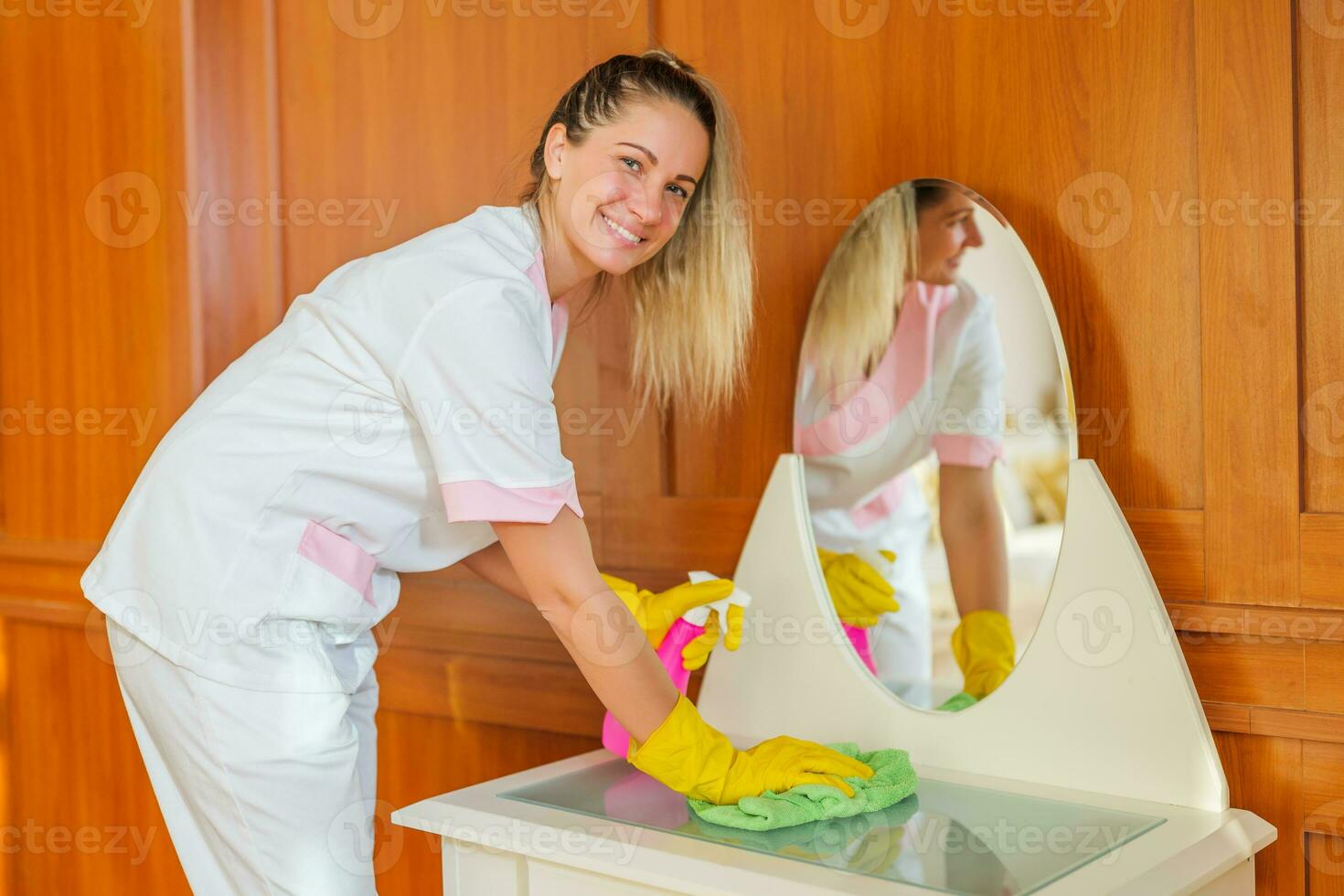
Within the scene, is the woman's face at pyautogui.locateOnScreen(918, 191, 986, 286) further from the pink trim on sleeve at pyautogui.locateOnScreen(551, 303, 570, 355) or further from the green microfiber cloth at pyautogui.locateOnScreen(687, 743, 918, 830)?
the green microfiber cloth at pyautogui.locateOnScreen(687, 743, 918, 830)

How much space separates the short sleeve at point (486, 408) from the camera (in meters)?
1.04

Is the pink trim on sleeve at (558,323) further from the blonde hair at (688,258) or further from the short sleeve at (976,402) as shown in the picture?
Result: the short sleeve at (976,402)

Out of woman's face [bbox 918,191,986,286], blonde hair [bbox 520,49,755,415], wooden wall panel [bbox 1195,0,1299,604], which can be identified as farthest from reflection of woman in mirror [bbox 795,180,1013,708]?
wooden wall panel [bbox 1195,0,1299,604]

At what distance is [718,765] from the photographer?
3.66 feet

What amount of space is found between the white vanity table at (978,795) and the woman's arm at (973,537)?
2.9 inches

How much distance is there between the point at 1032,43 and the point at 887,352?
1.16 feet

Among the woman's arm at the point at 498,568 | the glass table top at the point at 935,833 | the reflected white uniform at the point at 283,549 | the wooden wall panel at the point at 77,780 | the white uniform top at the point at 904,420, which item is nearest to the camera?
the glass table top at the point at 935,833

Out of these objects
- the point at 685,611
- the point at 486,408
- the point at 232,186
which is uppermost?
the point at 232,186

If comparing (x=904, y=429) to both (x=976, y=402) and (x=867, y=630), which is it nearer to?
(x=976, y=402)

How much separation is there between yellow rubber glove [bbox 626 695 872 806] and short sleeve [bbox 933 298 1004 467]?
35cm

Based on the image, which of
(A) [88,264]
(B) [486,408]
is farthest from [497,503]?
(A) [88,264]

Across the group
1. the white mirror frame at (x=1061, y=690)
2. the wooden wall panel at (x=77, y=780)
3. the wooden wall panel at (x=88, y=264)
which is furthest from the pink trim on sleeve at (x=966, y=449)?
the wooden wall panel at (x=77, y=780)

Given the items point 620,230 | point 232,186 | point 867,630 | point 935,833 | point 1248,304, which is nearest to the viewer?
point 935,833

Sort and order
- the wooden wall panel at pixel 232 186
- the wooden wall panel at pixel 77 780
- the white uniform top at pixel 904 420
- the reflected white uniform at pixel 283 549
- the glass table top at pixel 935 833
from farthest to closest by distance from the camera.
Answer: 1. the wooden wall panel at pixel 77 780
2. the wooden wall panel at pixel 232 186
3. the white uniform top at pixel 904 420
4. the reflected white uniform at pixel 283 549
5. the glass table top at pixel 935 833
